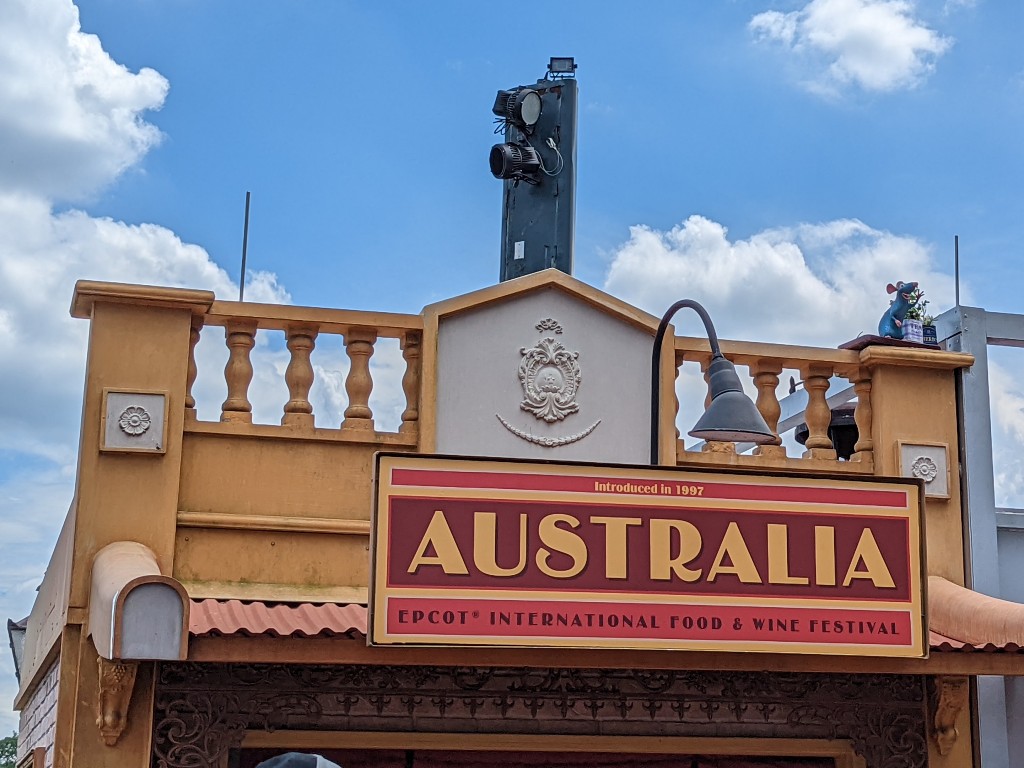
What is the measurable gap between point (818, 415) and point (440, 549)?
3.73m

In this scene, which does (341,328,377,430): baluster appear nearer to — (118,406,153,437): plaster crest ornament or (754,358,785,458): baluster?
(118,406,153,437): plaster crest ornament

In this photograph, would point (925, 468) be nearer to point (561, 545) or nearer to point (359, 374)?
point (561, 545)

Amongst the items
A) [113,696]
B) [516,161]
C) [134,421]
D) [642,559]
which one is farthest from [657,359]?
[516,161]

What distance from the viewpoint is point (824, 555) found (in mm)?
9352

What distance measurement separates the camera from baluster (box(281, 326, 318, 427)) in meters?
10.1

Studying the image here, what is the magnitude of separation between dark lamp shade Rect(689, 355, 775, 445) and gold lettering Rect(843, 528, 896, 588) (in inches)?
39.6

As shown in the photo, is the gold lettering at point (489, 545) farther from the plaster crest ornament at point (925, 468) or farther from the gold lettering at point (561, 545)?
the plaster crest ornament at point (925, 468)

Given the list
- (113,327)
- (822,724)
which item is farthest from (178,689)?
(822,724)

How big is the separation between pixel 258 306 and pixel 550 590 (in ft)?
9.91

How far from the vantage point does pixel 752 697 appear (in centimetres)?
1011

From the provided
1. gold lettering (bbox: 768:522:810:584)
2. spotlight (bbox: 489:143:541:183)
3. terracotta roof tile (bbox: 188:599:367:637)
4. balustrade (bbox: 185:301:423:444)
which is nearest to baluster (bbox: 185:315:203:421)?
balustrade (bbox: 185:301:423:444)

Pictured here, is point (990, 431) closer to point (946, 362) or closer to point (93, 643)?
point (946, 362)

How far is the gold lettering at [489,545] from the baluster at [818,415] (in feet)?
10.1

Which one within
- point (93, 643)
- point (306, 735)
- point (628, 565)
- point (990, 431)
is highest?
point (990, 431)
